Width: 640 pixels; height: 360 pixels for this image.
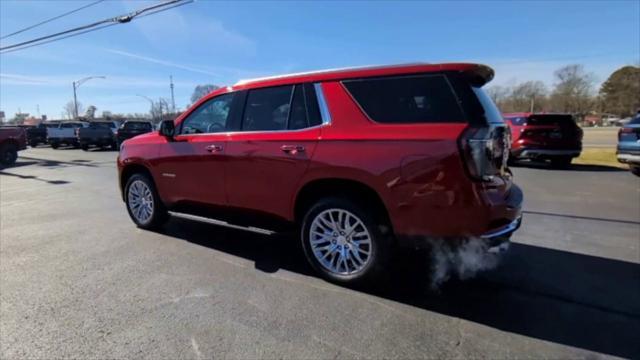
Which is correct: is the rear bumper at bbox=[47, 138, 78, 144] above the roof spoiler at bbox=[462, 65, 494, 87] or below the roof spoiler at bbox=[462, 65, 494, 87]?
below

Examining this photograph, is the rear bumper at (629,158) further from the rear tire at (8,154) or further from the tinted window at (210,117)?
the rear tire at (8,154)

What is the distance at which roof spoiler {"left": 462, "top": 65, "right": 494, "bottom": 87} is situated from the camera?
3.22m

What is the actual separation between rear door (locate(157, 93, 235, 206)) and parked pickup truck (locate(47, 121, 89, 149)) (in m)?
26.3

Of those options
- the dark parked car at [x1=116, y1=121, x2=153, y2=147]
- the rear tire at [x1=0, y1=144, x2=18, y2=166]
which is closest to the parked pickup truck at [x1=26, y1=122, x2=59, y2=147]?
the dark parked car at [x1=116, y1=121, x2=153, y2=147]

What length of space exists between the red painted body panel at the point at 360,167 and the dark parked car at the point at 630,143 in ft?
26.1

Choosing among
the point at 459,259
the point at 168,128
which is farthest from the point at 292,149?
the point at 168,128

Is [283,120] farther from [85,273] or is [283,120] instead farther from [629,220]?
[629,220]

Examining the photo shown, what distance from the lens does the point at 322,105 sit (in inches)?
149

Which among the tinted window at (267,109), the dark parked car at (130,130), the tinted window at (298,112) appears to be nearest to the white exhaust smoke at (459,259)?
the tinted window at (298,112)

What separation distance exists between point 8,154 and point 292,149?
18342 mm

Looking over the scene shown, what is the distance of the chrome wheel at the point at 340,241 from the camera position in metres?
3.62

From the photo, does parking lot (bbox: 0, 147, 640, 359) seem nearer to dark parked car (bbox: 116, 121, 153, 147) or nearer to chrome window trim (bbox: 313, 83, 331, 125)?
chrome window trim (bbox: 313, 83, 331, 125)

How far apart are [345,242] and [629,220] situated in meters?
5.01

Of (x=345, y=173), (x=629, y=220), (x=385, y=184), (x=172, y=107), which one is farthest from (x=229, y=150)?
(x=172, y=107)
